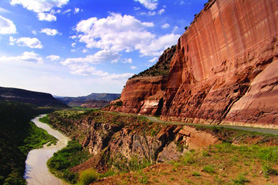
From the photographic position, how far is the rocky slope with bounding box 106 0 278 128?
50.7ft

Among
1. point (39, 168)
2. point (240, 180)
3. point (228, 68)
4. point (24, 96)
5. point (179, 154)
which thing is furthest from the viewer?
point (24, 96)

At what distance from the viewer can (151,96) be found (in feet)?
131

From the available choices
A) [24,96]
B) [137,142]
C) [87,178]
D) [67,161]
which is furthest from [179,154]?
[24,96]

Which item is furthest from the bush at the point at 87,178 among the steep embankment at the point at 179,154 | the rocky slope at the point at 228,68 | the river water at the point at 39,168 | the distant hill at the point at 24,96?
the distant hill at the point at 24,96

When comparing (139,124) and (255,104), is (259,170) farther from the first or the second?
(139,124)

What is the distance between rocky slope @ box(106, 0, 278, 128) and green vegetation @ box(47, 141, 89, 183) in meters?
20.8

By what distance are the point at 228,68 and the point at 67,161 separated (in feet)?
125

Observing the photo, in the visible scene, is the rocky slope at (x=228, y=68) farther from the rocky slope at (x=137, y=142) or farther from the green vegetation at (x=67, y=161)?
the green vegetation at (x=67, y=161)

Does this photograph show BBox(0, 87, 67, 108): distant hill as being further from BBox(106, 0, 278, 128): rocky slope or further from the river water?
BBox(106, 0, 278, 128): rocky slope

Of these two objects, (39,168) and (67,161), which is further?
(67,161)

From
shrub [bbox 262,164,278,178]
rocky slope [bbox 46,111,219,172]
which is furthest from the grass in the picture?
rocky slope [bbox 46,111,219,172]

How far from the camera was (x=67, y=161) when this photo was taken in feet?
129

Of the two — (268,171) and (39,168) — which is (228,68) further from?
(39,168)

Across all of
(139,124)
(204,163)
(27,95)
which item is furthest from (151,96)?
(27,95)
